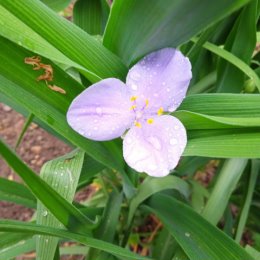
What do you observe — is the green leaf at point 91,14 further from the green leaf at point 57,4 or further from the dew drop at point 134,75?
the dew drop at point 134,75

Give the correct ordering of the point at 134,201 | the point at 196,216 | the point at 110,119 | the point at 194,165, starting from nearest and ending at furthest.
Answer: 1. the point at 110,119
2. the point at 196,216
3. the point at 134,201
4. the point at 194,165

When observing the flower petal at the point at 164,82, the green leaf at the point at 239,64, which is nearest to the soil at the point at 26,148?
the green leaf at the point at 239,64

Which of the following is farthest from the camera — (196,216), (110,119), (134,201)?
(134,201)

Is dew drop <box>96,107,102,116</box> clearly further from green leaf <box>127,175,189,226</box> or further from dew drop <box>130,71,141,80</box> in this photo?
green leaf <box>127,175,189,226</box>

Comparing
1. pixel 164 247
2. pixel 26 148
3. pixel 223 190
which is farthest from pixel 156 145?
pixel 26 148

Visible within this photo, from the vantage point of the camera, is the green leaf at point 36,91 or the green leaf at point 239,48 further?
the green leaf at point 239,48

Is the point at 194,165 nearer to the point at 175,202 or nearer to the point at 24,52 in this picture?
the point at 175,202

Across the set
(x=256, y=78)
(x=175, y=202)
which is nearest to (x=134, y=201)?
(x=175, y=202)
